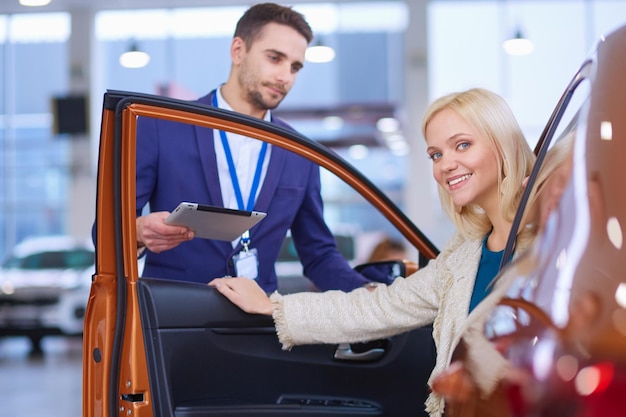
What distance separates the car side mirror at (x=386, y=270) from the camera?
2979mm

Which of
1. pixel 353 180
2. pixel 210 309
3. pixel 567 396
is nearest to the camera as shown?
pixel 567 396

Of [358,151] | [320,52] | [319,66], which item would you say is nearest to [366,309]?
[320,52]

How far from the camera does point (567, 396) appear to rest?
1.00 metres

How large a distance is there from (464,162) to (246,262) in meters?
0.82

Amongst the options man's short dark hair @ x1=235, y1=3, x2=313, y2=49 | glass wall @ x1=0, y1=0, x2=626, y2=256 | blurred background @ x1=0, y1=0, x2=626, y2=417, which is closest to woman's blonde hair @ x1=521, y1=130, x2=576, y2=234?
man's short dark hair @ x1=235, y1=3, x2=313, y2=49

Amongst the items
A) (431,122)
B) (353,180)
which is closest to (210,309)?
(353,180)

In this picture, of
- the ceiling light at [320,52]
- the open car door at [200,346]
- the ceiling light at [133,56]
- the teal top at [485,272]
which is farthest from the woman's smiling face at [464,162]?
the ceiling light at [133,56]

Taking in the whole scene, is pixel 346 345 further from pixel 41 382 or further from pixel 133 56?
pixel 133 56

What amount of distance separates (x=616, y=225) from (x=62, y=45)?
628 inches

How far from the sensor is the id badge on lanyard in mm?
2648

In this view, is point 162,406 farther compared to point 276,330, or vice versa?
point 276,330

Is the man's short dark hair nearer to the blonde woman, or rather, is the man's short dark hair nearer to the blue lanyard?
the blue lanyard

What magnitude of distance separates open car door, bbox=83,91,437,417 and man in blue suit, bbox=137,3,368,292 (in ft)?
0.80

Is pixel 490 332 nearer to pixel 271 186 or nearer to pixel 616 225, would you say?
pixel 616 225
